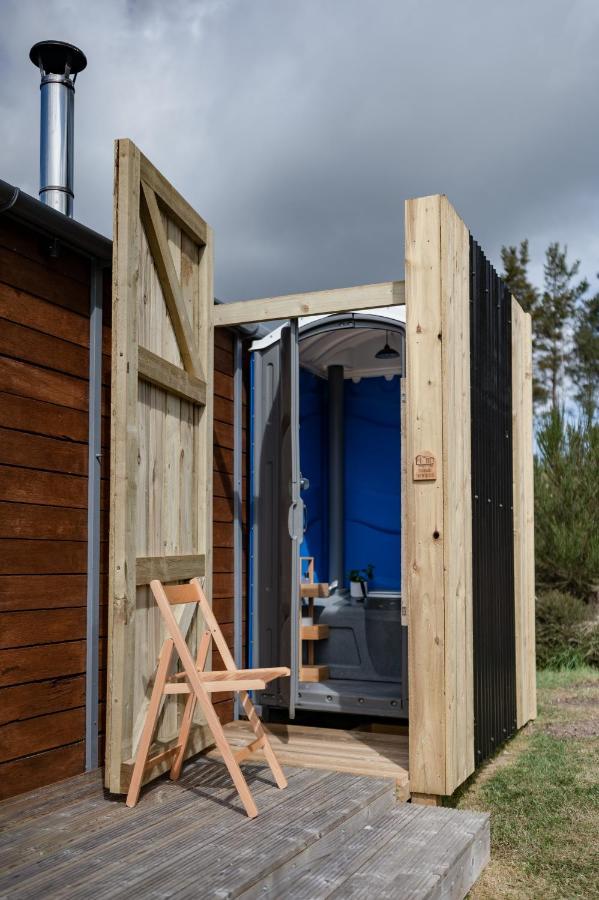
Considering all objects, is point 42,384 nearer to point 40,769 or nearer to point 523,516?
point 40,769

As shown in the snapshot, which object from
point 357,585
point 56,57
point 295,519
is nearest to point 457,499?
point 295,519

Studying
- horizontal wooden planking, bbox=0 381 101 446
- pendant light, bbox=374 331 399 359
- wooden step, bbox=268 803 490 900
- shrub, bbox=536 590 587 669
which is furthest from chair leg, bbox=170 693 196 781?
shrub, bbox=536 590 587 669

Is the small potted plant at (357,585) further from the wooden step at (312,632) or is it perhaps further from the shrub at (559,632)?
the shrub at (559,632)

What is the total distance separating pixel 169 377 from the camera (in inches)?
155

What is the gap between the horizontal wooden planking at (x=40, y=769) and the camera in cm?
340

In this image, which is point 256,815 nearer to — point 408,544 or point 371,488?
point 408,544

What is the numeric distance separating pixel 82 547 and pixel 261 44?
6.31 meters

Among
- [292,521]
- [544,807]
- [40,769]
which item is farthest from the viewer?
[292,521]

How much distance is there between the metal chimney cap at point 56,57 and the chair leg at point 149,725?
3.73m

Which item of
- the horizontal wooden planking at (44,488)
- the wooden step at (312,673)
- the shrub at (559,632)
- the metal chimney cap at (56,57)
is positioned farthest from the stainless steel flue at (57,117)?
the shrub at (559,632)

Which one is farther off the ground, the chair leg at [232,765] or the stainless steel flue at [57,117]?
the stainless steel flue at [57,117]

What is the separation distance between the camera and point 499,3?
29.7ft

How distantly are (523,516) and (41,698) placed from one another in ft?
11.5

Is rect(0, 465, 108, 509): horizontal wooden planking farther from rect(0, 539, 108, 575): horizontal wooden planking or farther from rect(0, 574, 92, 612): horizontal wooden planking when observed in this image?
rect(0, 574, 92, 612): horizontal wooden planking
